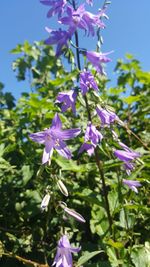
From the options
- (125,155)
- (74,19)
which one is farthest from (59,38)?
(125,155)

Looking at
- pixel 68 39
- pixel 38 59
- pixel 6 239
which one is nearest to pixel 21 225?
pixel 6 239

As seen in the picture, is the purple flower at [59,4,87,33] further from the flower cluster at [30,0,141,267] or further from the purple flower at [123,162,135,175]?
the purple flower at [123,162,135,175]

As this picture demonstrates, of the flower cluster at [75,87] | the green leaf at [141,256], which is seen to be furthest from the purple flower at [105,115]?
the green leaf at [141,256]

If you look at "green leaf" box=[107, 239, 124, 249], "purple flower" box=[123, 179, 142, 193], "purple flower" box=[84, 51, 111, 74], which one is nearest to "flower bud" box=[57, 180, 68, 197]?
"green leaf" box=[107, 239, 124, 249]

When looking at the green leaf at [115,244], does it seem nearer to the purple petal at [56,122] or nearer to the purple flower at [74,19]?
the purple petal at [56,122]

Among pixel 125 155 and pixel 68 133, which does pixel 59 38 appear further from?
pixel 125 155
